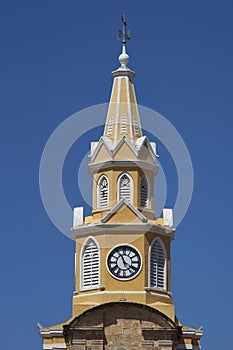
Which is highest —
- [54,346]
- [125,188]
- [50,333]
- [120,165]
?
[120,165]

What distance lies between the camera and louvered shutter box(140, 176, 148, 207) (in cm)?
7150

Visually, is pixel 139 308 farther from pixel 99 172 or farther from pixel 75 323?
pixel 99 172

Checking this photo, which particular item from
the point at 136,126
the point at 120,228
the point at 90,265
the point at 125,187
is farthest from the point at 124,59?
the point at 90,265

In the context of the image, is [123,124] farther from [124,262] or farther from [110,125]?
[124,262]

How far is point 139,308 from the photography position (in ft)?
221

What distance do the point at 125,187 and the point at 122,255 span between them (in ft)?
13.4

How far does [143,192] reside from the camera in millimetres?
71688

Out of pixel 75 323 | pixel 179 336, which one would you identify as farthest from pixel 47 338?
pixel 179 336

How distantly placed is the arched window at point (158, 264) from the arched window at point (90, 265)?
9.49 feet

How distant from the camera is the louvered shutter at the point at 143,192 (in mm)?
71500

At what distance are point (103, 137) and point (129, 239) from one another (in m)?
6.49

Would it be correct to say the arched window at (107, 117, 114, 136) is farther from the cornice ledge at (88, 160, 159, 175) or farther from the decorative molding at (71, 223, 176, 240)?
the decorative molding at (71, 223, 176, 240)

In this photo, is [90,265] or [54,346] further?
[90,265]

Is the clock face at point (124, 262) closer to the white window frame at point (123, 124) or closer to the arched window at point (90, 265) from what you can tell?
the arched window at point (90, 265)
